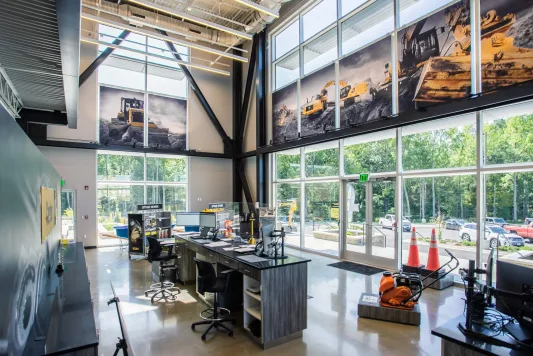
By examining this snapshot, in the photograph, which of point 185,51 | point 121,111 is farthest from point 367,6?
point 121,111

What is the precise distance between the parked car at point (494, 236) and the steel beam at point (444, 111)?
2.06m

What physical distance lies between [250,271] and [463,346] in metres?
2.16

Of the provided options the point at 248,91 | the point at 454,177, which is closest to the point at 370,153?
the point at 454,177

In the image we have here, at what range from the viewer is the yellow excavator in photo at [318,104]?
26.8 ft

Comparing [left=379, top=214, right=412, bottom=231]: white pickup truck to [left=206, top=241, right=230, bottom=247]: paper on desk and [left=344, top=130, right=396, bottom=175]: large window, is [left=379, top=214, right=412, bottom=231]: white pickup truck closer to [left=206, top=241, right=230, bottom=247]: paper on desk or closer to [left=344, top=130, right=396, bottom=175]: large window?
[left=344, top=130, right=396, bottom=175]: large window

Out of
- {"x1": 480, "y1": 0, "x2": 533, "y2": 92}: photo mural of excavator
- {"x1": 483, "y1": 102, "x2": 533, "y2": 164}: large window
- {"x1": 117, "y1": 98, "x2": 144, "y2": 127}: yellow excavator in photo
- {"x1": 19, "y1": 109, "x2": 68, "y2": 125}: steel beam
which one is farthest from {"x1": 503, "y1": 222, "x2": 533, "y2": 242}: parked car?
{"x1": 117, "y1": 98, "x2": 144, "y2": 127}: yellow excavator in photo

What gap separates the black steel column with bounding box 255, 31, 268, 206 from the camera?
10.5 metres

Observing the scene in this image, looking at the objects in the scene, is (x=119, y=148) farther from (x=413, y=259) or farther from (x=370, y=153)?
(x=413, y=259)

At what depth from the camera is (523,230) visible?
190 inches

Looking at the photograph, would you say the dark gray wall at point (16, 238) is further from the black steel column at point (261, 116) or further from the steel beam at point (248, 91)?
the steel beam at point (248, 91)

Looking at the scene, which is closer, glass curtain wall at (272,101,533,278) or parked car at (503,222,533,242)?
parked car at (503,222,533,242)

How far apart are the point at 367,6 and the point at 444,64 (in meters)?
2.73

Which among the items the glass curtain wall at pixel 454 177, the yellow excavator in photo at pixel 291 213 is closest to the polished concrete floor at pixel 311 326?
the glass curtain wall at pixel 454 177

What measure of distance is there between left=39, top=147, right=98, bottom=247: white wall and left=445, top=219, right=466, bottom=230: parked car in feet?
32.4
